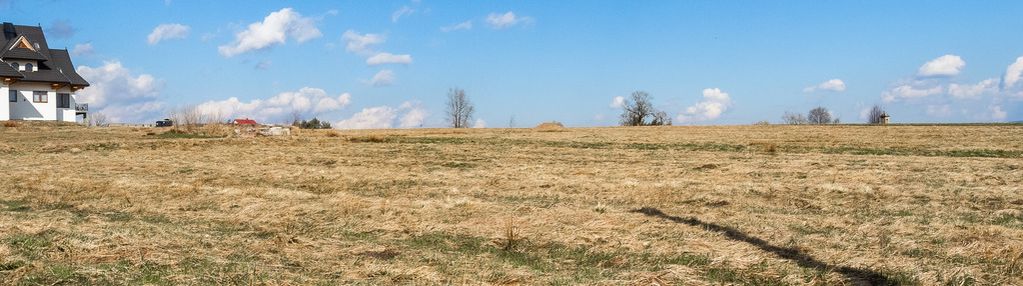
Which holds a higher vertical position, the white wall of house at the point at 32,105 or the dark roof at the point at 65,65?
A: the dark roof at the point at 65,65

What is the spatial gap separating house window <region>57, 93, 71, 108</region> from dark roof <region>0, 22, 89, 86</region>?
1505mm

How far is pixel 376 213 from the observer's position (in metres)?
11.1

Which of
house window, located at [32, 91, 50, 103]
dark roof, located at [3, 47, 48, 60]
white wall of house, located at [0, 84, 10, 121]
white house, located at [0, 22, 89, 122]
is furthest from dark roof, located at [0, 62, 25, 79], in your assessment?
house window, located at [32, 91, 50, 103]

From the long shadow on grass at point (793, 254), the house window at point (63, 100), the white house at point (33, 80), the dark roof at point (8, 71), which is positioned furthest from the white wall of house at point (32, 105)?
the long shadow on grass at point (793, 254)

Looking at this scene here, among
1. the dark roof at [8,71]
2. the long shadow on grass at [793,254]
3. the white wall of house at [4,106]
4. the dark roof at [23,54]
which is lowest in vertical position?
the long shadow on grass at [793,254]

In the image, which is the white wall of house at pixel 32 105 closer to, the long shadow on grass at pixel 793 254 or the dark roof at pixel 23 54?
the dark roof at pixel 23 54

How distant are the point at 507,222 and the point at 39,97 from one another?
225ft

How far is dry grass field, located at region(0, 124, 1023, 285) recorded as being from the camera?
22.6ft

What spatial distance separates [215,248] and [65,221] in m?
3.53

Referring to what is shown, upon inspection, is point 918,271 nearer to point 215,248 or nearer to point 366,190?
point 215,248

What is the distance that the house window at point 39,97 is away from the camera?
63.2m

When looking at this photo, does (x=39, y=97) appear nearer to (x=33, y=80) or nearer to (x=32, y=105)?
(x=32, y=105)

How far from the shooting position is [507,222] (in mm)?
9891

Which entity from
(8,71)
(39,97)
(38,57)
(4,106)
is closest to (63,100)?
(39,97)
